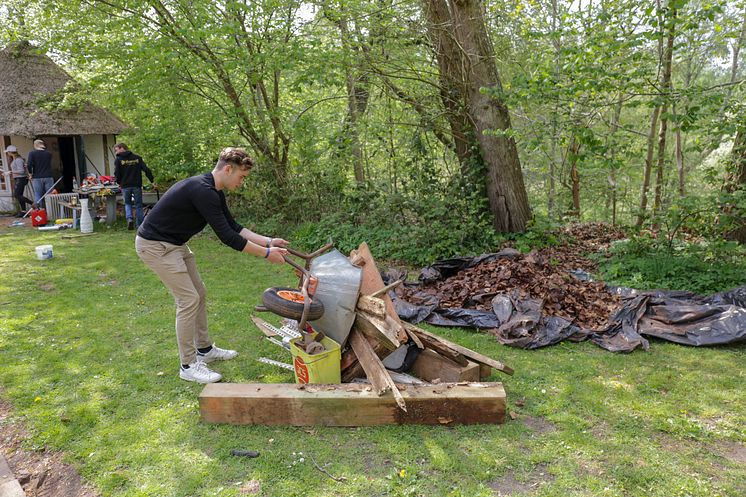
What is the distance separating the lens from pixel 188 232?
4012 millimetres

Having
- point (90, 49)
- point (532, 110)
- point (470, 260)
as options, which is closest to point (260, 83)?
point (90, 49)

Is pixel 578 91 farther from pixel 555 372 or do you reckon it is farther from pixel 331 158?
pixel 331 158

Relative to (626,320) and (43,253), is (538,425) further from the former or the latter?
(43,253)

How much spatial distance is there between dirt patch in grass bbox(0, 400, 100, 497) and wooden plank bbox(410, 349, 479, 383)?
2366 mm

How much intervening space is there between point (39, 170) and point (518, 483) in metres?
12.8

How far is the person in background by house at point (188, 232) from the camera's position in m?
3.79

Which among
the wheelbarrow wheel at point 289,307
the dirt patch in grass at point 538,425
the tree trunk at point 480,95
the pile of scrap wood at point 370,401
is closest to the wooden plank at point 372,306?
the pile of scrap wood at point 370,401

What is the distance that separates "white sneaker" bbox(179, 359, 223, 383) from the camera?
4.16m

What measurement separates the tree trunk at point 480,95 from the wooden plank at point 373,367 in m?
5.44

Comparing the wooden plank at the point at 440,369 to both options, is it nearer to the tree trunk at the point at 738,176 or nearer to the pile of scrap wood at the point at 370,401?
the pile of scrap wood at the point at 370,401

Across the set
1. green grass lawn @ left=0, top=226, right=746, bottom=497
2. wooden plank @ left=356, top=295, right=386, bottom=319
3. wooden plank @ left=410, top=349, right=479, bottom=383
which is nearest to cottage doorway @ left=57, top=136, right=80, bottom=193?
green grass lawn @ left=0, top=226, right=746, bottom=497

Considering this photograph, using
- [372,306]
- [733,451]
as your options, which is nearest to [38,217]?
[372,306]

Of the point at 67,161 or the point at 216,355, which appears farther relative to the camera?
the point at 67,161

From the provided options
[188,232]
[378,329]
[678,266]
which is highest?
[188,232]
